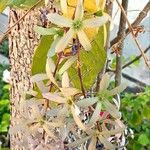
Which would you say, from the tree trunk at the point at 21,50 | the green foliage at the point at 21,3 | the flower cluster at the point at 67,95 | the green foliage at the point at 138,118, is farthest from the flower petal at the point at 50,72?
the green foliage at the point at 138,118

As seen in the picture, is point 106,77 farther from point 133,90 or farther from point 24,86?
point 133,90

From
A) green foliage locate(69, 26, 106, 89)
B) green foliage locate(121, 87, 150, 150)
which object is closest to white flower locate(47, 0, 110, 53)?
green foliage locate(69, 26, 106, 89)

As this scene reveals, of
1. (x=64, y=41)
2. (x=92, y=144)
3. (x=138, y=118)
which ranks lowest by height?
(x=138, y=118)

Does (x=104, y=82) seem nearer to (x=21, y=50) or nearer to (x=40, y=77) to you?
(x=40, y=77)

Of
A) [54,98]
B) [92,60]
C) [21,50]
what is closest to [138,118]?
[21,50]

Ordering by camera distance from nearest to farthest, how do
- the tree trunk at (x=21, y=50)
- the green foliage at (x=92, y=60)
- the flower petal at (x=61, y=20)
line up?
the flower petal at (x=61, y=20)
the green foliage at (x=92, y=60)
the tree trunk at (x=21, y=50)

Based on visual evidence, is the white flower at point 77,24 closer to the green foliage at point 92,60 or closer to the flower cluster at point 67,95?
the flower cluster at point 67,95
